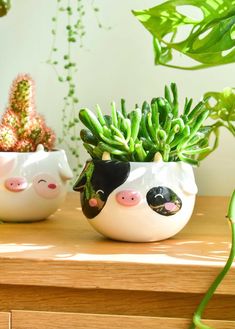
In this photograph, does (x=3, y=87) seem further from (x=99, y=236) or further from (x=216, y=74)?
(x=99, y=236)

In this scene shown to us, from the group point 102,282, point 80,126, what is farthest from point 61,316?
point 80,126

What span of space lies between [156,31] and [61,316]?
47 centimetres

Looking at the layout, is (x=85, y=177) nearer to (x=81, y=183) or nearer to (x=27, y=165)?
(x=81, y=183)

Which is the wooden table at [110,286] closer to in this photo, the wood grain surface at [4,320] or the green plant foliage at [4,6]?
the wood grain surface at [4,320]

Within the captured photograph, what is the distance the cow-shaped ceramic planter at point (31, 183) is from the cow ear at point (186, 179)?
223 mm

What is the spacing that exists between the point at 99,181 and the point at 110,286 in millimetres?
141

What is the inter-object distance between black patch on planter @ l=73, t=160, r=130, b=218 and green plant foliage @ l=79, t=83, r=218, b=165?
0.02 m

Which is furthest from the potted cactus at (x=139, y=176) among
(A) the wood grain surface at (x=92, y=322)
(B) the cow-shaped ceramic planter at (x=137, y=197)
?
(A) the wood grain surface at (x=92, y=322)

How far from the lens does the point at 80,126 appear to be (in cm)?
125

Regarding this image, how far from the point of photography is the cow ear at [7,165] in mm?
931

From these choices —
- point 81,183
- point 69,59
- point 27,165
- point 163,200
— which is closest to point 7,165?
point 27,165

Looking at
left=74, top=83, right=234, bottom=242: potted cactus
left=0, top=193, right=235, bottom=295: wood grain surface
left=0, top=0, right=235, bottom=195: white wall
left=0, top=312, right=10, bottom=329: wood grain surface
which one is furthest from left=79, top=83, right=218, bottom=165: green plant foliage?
left=0, top=0, right=235, bottom=195: white wall

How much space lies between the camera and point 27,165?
3.08ft

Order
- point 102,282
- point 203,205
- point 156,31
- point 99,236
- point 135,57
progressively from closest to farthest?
point 102,282 < point 99,236 < point 156,31 < point 203,205 < point 135,57
